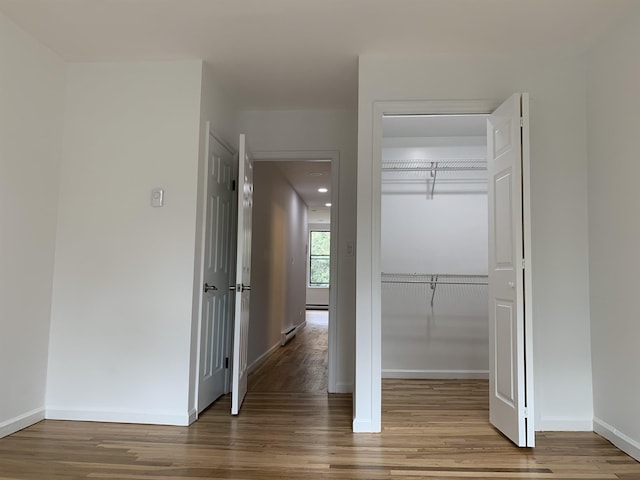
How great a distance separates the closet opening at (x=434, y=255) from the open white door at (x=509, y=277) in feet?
4.80

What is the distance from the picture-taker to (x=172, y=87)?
10.3 ft

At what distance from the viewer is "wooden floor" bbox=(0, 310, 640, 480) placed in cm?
222

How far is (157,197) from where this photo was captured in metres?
3.06

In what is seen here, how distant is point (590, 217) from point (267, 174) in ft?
11.8

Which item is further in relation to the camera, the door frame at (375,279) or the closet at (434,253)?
the closet at (434,253)

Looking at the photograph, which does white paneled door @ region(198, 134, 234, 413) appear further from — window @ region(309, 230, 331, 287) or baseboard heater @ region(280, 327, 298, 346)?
window @ region(309, 230, 331, 287)

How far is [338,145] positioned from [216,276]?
1.57 metres

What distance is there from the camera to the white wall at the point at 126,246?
9.87 feet

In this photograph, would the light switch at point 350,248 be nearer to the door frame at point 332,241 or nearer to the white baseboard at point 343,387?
the door frame at point 332,241

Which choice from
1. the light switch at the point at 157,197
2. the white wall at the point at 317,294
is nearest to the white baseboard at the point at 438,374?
the light switch at the point at 157,197

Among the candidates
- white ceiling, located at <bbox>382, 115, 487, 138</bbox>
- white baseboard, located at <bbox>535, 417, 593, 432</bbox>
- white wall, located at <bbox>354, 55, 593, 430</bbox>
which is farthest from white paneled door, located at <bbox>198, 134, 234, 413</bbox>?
white baseboard, located at <bbox>535, 417, 593, 432</bbox>

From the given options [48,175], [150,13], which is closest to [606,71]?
[150,13]

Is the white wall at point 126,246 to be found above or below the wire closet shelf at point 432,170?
below

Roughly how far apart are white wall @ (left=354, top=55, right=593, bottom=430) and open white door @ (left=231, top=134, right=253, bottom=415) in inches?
33.7
